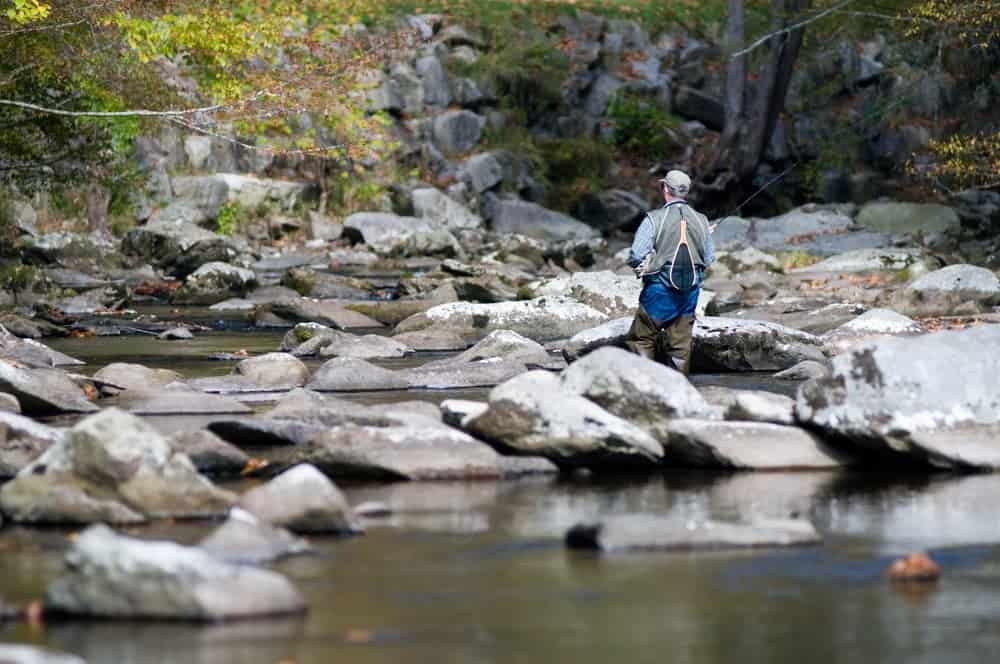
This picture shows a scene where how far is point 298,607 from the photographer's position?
227 inches

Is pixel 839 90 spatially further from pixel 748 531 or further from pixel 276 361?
pixel 748 531

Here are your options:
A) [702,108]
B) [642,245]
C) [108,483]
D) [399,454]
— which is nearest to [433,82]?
[702,108]

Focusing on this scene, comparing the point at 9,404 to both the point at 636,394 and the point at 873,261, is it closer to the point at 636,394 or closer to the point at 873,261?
the point at 636,394

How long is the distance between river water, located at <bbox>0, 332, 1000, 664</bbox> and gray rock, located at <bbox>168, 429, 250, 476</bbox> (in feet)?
1.41

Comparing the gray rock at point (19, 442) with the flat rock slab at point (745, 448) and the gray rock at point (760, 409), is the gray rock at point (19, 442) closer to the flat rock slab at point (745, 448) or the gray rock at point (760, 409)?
the flat rock slab at point (745, 448)

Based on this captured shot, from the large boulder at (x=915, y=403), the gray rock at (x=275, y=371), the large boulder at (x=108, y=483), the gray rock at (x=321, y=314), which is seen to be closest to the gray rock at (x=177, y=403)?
the gray rock at (x=275, y=371)

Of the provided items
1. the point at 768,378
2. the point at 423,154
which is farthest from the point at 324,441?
the point at 423,154

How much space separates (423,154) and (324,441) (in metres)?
29.2

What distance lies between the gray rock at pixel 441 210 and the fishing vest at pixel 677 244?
21.9 meters

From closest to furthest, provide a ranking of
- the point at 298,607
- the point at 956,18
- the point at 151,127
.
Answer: the point at 298,607 < the point at 151,127 < the point at 956,18

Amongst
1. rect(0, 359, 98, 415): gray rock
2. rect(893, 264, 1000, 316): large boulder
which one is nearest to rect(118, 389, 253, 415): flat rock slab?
rect(0, 359, 98, 415): gray rock

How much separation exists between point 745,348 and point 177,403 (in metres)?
5.34

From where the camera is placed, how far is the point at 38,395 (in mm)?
10711

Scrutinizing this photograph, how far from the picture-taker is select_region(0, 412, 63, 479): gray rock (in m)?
8.41
